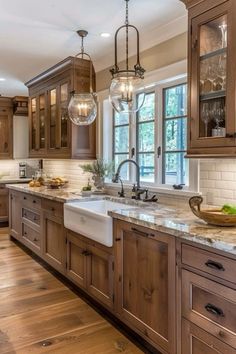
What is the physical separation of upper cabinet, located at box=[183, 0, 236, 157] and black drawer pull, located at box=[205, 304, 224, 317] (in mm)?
915

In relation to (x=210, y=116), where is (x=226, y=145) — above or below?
below

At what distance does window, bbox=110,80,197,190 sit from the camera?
10.1 feet

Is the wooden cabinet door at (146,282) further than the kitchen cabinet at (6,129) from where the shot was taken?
No

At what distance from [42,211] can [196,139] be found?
2.36 meters

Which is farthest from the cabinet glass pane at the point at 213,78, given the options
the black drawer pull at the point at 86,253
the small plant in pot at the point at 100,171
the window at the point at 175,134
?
the small plant in pot at the point at 100,171

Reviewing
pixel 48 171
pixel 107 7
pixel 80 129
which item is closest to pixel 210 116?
pixel 107 7

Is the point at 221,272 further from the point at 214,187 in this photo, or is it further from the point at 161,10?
the point at 161,10

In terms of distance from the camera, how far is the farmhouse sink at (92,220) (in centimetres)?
260

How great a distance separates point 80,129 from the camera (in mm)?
4203

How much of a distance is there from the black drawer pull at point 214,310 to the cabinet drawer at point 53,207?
209 centimetres

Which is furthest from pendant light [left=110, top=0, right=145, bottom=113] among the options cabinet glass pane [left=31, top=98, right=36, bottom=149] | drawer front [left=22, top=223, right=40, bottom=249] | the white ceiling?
cabinet glass pane [left=31, top=98, right=36, bottom=149]

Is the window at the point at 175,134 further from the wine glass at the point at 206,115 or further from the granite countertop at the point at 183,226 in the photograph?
the wine glass at the point at 206,115

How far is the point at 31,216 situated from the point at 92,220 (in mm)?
1887

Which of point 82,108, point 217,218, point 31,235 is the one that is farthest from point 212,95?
point 31,235
